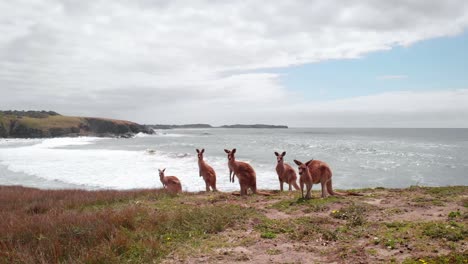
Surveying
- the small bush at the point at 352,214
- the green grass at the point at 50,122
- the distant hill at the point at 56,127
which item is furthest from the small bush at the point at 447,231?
the green grass at the point at 50,122

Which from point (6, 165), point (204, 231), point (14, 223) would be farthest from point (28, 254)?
point (6, 165)

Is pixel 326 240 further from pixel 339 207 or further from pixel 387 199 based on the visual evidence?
pixel 387 199

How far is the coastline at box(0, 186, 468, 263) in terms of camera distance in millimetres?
6543

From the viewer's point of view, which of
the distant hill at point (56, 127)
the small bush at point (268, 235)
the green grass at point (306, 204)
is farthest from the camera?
the distant hill at point (56, 127)

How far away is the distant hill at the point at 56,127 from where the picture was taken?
111 meters

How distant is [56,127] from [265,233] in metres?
126

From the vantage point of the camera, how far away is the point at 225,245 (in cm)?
723

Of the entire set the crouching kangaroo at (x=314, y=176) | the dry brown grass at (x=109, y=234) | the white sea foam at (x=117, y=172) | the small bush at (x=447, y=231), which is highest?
the crouching kangaroo at (x=314, y=176)

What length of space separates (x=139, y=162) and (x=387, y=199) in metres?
31.6

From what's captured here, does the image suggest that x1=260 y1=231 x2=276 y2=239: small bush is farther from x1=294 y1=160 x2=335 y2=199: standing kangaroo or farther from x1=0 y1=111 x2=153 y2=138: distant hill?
x1=0 y1=111 x2=153 y2=138: distant hill

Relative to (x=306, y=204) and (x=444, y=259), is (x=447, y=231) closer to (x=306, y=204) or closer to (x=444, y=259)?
(x=444, y=259)

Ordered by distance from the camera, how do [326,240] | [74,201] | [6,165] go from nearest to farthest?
[326,240]
[74,201]
[6,165]

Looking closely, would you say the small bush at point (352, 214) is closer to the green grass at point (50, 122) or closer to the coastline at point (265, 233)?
the coastline at point (265, 233)

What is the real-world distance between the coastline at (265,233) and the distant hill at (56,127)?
385 ft
